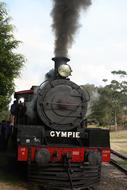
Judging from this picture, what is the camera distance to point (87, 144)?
28.3ft

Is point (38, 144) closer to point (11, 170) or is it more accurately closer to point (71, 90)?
point (71, 90)

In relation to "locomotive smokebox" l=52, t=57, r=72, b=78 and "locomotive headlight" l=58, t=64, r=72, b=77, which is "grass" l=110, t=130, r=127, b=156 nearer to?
"locomotive smokebox" l=52, t=57, r=72, b=78

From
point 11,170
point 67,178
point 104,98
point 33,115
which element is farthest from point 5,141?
point 104,98

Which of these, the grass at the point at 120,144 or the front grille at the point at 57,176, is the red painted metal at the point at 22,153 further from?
the grass at the point at 120,144

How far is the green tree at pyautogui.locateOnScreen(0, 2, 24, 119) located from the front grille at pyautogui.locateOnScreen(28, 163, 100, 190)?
24.6 ft

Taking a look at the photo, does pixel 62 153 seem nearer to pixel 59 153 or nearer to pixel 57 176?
pixel 59 153

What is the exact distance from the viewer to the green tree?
15406 mm

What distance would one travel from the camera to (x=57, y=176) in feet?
26.6


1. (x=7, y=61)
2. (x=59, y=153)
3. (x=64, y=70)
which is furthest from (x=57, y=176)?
(x=7, y=61)

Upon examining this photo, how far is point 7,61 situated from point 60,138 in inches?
290

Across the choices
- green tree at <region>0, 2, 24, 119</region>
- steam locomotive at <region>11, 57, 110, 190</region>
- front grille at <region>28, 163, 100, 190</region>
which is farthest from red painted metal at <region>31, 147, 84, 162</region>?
green tree at <region>0, 2, 24, 119</region>

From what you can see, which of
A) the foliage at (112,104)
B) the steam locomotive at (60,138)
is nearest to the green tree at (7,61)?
the steam locomotive at (60,138)

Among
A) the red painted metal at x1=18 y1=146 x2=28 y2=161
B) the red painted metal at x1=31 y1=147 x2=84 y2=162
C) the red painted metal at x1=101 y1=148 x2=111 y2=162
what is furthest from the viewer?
the red painted metal at x1=101 y1=148 x2=111 y2=162

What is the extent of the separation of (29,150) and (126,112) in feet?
188
